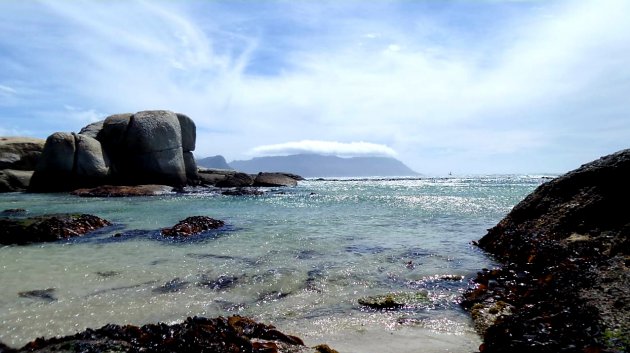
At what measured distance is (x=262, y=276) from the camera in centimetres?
855

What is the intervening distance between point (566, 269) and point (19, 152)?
47010mm

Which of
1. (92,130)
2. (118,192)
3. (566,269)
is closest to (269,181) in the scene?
(92,130)

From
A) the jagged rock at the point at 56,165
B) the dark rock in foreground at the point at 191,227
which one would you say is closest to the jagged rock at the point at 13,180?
the jagged rock at the point at 56,165

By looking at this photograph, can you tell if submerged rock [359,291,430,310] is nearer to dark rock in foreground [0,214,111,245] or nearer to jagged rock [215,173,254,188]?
dark rock in foreground [0,214,111,245]

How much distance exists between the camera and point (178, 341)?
14.1 ft

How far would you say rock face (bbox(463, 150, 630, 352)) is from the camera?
14.3 feet

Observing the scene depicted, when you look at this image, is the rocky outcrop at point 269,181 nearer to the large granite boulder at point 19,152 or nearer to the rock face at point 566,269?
the large granite boulder at point 19,152

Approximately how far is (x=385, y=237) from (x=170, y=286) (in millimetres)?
7910

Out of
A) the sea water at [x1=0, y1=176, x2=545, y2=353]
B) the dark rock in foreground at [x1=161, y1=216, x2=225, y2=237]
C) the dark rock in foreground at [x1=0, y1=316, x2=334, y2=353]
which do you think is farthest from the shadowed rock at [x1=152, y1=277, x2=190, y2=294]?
the dark rock in foreground at [x1=161, y1=216, x2=225, y2=237]

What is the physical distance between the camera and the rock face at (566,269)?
171 inches

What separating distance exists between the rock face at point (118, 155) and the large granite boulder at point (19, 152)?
5208mm

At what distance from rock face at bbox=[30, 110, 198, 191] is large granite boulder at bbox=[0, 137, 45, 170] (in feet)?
17.1

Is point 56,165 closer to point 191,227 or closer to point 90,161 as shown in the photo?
point 90,161

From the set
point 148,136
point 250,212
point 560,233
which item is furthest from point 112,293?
point 148,136
